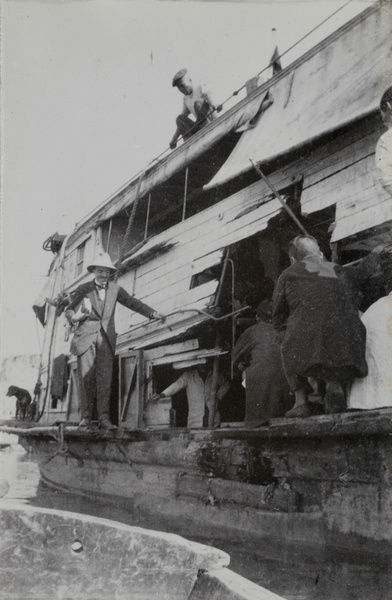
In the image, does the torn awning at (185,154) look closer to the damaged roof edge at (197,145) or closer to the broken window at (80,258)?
the damaged roof edge at (197,145)

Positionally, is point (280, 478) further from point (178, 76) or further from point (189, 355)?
point (178, 76)

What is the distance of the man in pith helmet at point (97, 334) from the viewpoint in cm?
820

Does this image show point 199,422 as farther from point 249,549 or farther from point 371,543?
point 371,543

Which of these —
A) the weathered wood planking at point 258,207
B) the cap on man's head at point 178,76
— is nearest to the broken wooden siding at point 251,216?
the weathered wood planking at point 258,207

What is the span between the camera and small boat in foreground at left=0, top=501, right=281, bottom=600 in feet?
8.97

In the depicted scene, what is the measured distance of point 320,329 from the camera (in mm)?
4609

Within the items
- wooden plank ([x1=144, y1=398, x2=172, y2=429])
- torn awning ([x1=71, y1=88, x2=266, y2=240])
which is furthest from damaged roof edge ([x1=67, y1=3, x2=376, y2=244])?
wooden plank ([x1=144, y1=398, x2=172, y2=429])

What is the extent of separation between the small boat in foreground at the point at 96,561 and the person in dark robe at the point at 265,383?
9.22 feet

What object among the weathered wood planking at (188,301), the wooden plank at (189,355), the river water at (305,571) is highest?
the weathered wood planking at (188,301)

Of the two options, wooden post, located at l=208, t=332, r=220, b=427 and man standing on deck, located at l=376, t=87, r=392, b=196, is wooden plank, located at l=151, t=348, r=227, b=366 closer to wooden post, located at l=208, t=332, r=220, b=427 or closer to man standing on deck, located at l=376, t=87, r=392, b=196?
wooden post, located at l=208, t=332, r=220, b=427

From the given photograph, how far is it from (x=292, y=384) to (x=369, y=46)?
11.4ft

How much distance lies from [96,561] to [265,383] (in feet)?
10.1

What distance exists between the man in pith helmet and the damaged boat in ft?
1.20

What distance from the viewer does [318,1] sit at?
16.3ft
